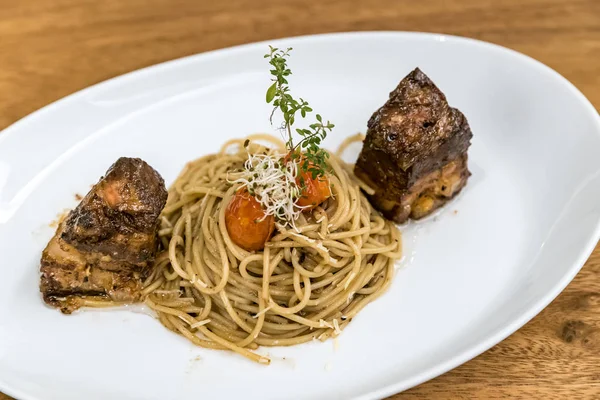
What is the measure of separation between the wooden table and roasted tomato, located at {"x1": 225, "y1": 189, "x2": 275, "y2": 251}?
8.31ft

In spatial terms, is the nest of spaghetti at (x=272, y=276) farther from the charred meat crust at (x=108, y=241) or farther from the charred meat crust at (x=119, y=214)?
the charred meat crust at (x=119, y=214)

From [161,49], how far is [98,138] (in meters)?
1.55

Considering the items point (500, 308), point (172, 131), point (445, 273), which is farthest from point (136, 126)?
point (500, 308)

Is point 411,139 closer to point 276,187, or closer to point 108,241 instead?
point 276,187

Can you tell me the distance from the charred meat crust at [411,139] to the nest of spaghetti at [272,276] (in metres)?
0.27

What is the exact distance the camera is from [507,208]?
4.09 meters

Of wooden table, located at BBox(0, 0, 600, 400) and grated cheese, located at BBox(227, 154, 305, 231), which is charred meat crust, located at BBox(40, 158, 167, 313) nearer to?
grated cheese, located at BBox(227, 154, 305, 231)

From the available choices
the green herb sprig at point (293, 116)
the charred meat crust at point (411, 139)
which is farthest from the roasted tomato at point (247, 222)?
the charred meat crust at point (411, 139)

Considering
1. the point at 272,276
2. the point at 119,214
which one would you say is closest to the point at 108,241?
the point at 119,214

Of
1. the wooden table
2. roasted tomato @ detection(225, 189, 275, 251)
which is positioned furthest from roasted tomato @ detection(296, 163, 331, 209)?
the wooden table

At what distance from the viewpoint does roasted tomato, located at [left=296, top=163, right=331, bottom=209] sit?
3.66 metres

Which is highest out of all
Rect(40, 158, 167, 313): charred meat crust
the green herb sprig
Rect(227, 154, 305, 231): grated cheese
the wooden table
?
the wooden table

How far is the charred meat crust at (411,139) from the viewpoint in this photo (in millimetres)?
3789

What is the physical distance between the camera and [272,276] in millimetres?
3762
